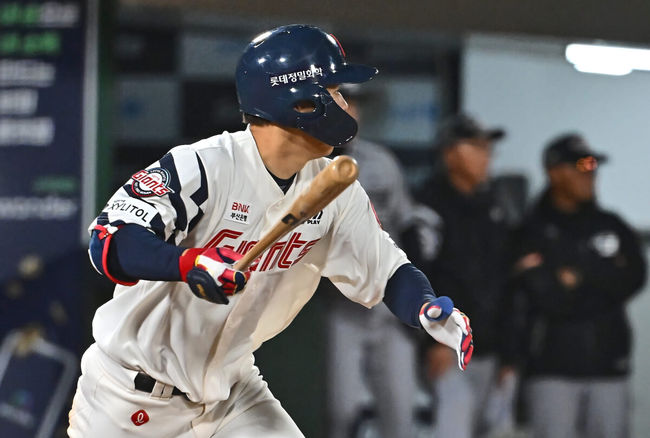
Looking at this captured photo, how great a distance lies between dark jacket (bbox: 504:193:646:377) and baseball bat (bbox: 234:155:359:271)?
255cm

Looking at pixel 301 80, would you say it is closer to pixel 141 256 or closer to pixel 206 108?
pixel 141 256

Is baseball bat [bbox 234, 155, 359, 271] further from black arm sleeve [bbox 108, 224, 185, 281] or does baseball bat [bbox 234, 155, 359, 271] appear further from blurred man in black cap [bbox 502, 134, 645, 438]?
blurred man in black cap [bbox 502, 134, 645, 438]

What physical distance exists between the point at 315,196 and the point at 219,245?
0.41m

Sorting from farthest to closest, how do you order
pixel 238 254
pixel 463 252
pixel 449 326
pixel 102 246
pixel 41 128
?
pixel 41 128
pixel 463 252
pixel 449 326
pixel 238 254
pixel 102 246

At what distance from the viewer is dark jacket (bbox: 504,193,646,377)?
4301mm

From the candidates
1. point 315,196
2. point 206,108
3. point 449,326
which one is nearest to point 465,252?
point 206,108

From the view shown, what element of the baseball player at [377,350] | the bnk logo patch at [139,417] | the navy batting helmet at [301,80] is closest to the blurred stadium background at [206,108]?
the baseball player at [377,350]

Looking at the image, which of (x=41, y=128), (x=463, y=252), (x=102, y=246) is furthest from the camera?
(x=41, y=128)

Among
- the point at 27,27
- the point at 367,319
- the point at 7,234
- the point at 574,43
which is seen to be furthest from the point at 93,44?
the point at 574,43

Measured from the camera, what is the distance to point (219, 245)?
2.21 meters

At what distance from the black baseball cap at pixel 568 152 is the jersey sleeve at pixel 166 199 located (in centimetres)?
252

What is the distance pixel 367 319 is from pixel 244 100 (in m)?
2.05

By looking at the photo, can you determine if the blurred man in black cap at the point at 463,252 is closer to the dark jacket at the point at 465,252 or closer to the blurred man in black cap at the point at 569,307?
the dark jacket at the point at 465,252

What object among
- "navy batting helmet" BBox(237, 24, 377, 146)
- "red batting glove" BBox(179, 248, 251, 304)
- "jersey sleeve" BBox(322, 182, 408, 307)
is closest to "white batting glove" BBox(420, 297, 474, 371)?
"jersey sleeve" BBox(322, 182, 408, 307)
